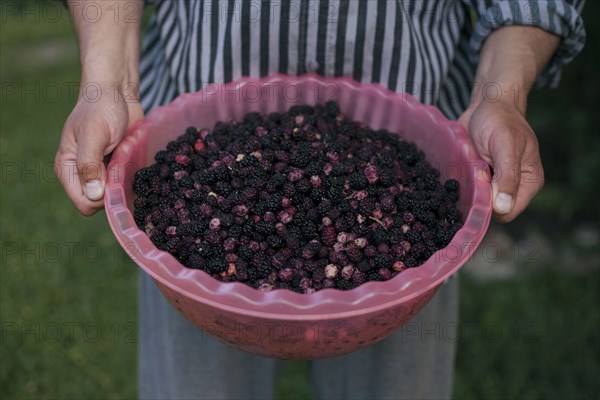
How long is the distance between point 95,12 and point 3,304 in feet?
5.26

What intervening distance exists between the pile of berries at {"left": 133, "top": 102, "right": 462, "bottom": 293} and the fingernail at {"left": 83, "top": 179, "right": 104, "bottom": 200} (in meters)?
0.08

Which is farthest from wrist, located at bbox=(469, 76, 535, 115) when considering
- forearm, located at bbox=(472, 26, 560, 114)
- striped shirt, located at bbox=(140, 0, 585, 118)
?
striped shirt, located at bbox=(140, 0, 585, 118)

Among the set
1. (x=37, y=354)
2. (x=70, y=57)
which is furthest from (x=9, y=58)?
(x=37, y=354)

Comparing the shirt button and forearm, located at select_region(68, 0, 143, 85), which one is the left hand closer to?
the shirt button

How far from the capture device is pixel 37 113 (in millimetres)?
4012

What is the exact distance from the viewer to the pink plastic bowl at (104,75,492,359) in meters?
0.95

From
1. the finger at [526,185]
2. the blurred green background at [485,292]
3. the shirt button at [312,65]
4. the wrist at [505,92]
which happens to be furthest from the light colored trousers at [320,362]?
the blurred green background at [485,292]

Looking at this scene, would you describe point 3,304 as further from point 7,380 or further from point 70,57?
point 70,57

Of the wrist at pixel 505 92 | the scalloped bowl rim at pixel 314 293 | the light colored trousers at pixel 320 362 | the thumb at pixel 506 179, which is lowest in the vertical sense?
the light colored trousers at pixel 320 362

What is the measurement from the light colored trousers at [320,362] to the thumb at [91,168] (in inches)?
14.0

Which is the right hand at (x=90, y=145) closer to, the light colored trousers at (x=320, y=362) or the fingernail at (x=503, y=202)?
the light colored trousers at (x=320, y=362)

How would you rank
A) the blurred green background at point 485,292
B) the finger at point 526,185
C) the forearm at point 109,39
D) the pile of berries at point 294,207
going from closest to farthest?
the pile of berries at point 294,207 < the finger at point 526,185 < the forearm at point 109,39 < the blurred green background at point 485,292

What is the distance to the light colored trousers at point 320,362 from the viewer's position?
57.7 inches

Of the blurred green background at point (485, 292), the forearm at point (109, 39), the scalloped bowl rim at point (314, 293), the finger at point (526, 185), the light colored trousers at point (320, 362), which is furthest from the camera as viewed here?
the blurred green background at point (485, 292)
